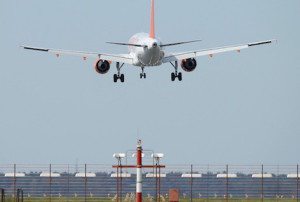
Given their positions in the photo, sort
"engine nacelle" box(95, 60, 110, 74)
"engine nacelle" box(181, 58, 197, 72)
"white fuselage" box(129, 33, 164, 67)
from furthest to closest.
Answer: "engine nacelle" box(181, 58, 197, 72) < "engine nacelle" box(95, 60, 110, 74) < "white fuselage" box(129, 33, 164, 67)

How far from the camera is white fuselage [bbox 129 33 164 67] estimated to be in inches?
5266

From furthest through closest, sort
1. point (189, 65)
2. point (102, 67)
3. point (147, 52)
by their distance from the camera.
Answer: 1. point (189, 65)
2. point (102, 67)
3. point (147, 52)

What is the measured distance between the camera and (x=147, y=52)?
134250mm

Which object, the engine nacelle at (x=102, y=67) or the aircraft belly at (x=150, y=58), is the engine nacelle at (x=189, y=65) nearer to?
the aircraft belly at (x=150, y=58)

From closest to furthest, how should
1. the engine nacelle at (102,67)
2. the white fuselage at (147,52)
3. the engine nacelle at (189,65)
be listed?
the white fuselage at (147,52) → the engine nacelle at (102,67) → the engine nacelle at (189,65)

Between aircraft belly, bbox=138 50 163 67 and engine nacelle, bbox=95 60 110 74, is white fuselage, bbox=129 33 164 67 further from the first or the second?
engine nacelle, bbox=95 60 110 74

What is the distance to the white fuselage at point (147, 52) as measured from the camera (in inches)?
5266

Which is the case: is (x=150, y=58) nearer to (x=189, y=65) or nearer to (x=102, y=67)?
(x=102, y=67)

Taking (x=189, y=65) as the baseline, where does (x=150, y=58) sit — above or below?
below

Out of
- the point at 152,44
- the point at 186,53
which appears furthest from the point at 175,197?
the point at 186,53

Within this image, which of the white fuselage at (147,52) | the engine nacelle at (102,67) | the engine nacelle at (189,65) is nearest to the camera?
the white fuselage at (147,52)

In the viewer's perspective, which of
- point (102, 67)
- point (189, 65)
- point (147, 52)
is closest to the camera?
point (147, 52)

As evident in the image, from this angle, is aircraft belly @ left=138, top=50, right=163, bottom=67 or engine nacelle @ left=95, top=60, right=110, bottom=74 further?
engine nacelle @ left=95, top=60, right=110, bottom=74

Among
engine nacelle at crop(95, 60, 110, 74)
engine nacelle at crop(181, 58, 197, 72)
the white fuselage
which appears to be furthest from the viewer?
engine nacelle at crop(181, 58, 197, 72)
